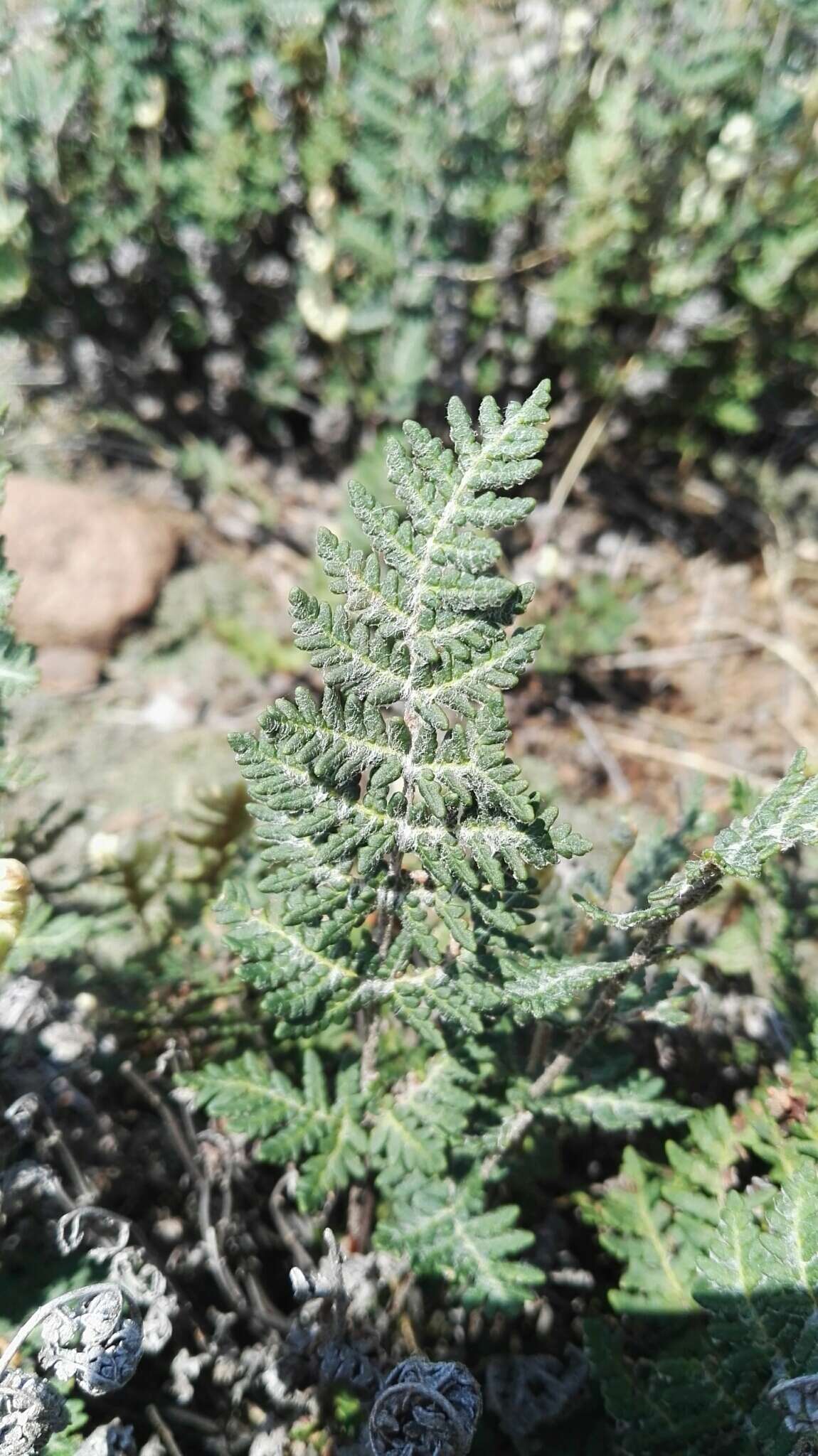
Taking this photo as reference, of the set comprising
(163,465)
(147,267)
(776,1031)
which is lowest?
(776,1031)

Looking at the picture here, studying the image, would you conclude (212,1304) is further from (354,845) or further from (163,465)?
(163,465)

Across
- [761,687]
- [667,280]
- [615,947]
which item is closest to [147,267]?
[667,280]

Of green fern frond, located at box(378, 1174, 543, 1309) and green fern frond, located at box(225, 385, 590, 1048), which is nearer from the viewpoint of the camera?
green fern frond, located at box(225, 385, 590, 1048)

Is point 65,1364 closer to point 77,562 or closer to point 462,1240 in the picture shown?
point 462,1240

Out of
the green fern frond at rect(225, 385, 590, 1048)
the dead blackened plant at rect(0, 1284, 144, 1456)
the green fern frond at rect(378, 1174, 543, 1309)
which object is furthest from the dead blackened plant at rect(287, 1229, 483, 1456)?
the green fern frond at rect(225, 385, 590, 1048)

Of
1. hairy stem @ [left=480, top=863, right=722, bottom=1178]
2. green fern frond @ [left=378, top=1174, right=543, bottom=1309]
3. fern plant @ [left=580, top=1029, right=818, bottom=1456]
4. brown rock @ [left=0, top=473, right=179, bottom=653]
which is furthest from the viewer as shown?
brown rock @ [left=0, top=473, right=179, bottom=653]

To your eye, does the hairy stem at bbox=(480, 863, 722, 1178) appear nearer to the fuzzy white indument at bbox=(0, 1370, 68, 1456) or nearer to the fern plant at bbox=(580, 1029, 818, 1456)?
the fern plant at bbox=(580, 1029, 818, 1456)

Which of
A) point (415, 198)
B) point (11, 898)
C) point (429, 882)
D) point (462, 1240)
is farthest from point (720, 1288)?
point (415, 198)
